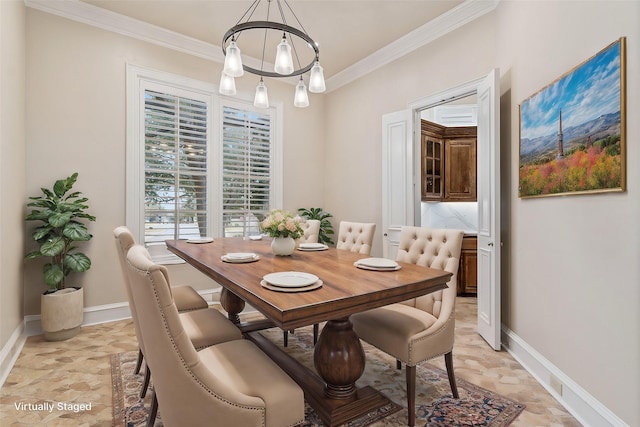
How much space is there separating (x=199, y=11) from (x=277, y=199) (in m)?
2.48

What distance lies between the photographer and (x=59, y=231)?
9.93ft

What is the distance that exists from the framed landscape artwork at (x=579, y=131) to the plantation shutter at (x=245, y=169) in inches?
128

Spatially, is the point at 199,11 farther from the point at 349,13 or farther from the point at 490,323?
the point at 490,323

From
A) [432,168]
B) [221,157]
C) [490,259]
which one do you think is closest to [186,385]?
[490,259]

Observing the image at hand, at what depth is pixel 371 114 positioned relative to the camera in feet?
14.6

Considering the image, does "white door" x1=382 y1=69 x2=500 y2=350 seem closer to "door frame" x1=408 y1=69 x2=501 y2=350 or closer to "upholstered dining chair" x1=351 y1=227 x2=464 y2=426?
"door frame" x1=408 y1=69 x2=501 y2=350

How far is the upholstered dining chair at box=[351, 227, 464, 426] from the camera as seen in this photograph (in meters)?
1.74

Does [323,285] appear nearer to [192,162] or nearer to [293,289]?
[293,289]

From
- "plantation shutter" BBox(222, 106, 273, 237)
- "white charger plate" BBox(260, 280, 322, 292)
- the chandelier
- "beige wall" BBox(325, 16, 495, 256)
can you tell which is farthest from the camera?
"plantation shutter" BBox(222, 106, 273, 237)

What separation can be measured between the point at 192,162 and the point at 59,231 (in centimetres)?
155

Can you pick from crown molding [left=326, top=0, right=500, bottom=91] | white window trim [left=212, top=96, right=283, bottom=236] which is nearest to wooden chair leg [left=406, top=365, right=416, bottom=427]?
white window trim [left=212, top=96, right=283, bottom=236]

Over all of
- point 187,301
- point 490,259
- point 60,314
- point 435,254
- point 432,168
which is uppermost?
point 432,168

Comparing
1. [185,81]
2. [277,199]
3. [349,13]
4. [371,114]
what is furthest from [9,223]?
[371,114]

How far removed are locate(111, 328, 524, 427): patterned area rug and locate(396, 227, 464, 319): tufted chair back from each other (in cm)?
54
